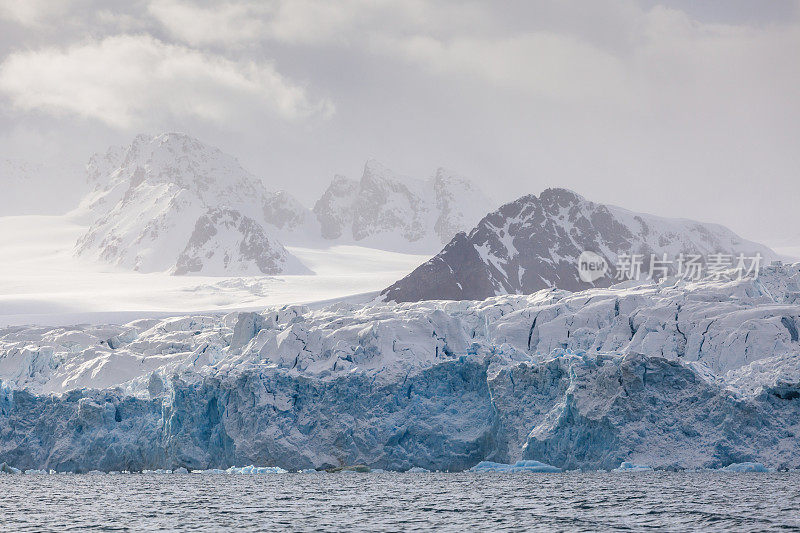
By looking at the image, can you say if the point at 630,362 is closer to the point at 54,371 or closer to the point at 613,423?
the point at 613,423

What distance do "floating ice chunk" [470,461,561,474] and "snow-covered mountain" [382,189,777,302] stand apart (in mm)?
106727

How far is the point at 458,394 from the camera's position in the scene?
6419cm

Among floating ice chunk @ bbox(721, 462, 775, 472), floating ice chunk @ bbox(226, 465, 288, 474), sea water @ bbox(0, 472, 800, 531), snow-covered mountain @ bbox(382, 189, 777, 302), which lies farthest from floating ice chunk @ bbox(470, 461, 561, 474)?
snow-covered mountain @ bbox(382, 189, 777, 302)

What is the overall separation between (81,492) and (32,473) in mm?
20408

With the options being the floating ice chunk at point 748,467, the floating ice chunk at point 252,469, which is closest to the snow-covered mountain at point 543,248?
the floating ice chunk at point 252,469

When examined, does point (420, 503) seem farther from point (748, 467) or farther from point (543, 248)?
point (543, 248)

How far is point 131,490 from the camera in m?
54.7

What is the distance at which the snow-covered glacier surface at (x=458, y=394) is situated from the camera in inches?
2216

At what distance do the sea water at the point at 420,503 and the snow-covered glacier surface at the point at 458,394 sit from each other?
6.34 ft

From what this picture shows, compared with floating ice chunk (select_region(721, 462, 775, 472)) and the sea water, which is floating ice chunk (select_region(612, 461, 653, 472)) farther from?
floating ice chunk (select_region(721, 462, 775, 472))

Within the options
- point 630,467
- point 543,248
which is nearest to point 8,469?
point 630,467

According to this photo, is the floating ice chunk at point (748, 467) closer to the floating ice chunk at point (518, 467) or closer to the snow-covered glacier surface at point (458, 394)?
the snow-covered glacier surface at point (458, 394)

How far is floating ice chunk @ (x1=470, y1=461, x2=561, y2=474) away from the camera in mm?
58134

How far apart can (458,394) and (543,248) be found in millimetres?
126282
